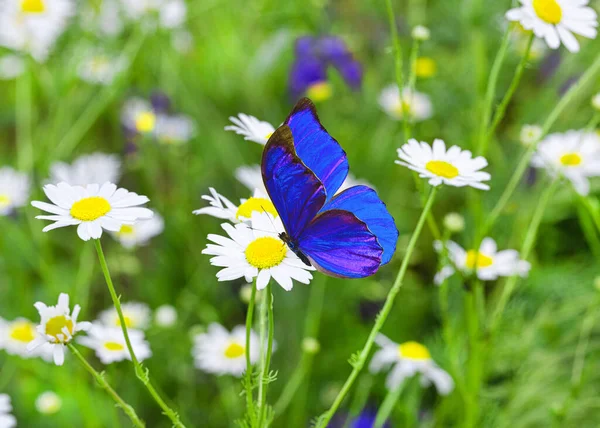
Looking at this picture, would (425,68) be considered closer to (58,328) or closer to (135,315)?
(135,315)

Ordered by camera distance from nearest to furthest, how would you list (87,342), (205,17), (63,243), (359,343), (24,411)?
(87,342) → (24,411) → (359,343) → (63,243) → (205,17)

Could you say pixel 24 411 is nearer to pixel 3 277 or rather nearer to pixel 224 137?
pixel 3 277

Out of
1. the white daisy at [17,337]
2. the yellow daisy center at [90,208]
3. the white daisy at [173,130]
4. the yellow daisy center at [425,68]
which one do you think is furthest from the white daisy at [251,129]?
the yellow daisy center at [425,68]

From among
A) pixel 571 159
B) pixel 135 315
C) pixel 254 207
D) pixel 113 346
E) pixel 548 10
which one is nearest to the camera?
pixel 254 207

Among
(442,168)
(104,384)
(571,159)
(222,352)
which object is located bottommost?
(104,384)

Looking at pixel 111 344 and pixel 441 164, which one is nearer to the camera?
pixel 441 164

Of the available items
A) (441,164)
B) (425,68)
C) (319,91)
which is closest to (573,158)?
(441,164)

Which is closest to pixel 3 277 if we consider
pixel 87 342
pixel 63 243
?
pixel 63 243
